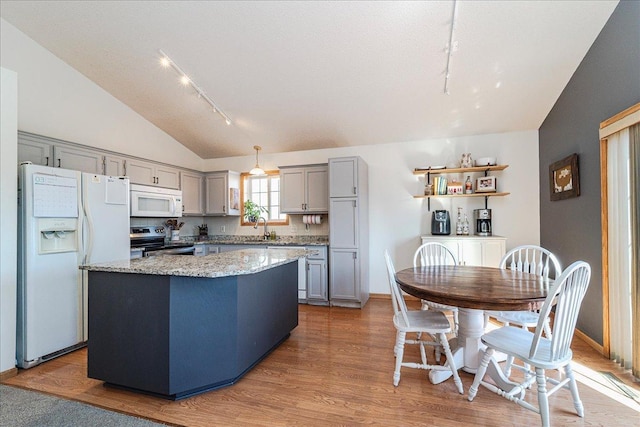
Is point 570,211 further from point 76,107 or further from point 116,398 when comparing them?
point 76,107

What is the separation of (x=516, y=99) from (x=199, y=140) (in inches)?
179

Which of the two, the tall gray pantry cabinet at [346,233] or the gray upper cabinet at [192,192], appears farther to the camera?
the gray upper cabinet at [192,192]

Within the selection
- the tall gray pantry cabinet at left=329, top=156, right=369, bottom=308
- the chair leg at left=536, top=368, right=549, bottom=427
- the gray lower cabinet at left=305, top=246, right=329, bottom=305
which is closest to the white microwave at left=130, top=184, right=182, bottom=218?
the gray lower cabinet at left=305, top=246, right=329, bottom=305

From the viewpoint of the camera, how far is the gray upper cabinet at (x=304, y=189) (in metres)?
4.53

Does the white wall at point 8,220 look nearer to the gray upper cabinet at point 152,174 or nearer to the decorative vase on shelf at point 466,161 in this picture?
the gray upper cabinet at point 152,174

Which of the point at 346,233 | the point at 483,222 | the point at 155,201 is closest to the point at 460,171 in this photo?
the point at 483,222

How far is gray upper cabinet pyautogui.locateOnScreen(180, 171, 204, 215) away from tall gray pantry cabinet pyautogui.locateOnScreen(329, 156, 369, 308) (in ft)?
7.84

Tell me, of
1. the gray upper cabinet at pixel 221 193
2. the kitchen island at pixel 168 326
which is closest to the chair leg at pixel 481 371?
the kitchen island at pixel 168 326

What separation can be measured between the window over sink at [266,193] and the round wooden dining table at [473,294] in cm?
303

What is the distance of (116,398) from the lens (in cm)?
200

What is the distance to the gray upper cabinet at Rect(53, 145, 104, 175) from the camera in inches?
125

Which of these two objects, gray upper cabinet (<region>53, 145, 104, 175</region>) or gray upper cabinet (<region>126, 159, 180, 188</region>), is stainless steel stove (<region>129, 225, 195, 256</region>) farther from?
gray upper cabinet (<region>53, 145, 104, 175</region>)

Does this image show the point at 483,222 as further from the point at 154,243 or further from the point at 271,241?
the point at 154,243

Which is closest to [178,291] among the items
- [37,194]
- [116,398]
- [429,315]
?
[116,398]
